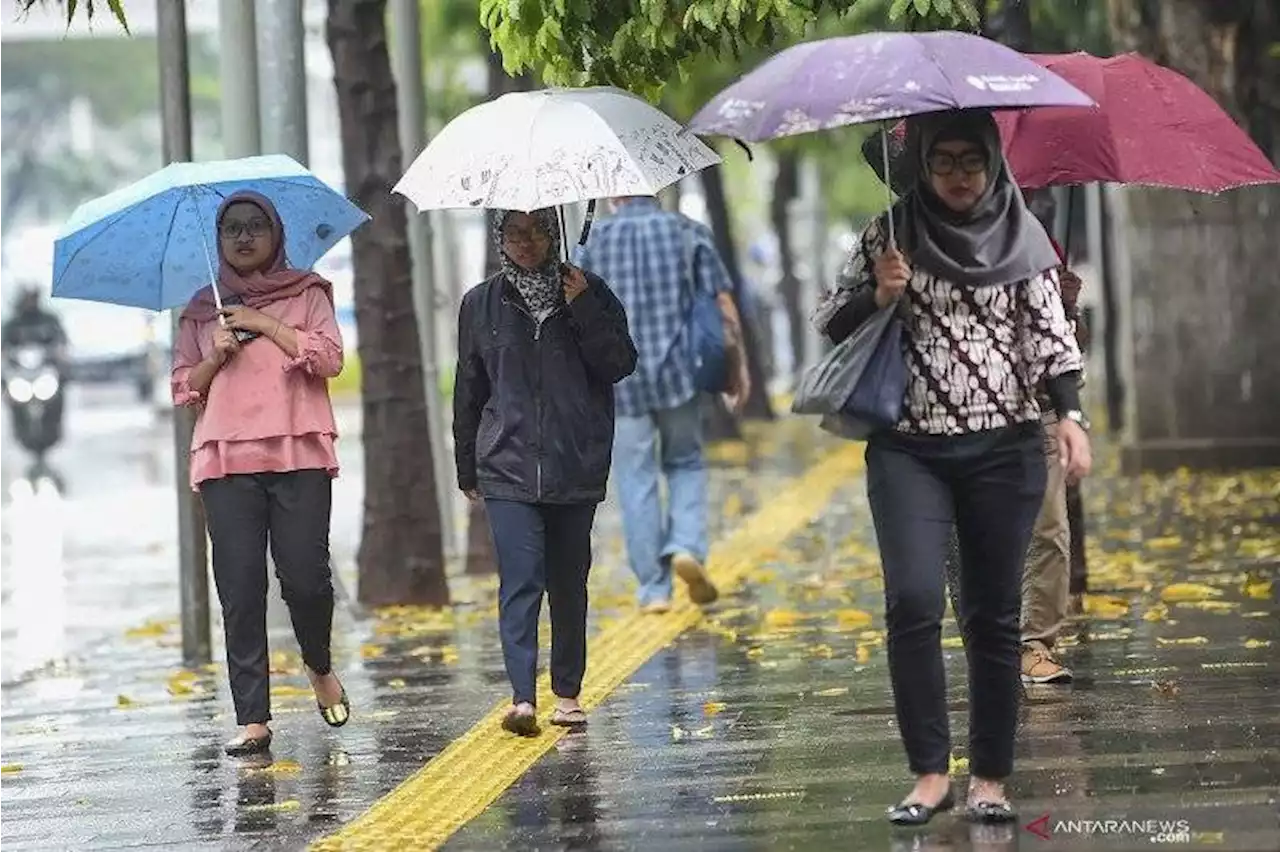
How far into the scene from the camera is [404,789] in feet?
29.0

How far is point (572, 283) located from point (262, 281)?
991 millimetres

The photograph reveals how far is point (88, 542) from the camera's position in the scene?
21531 millimetres

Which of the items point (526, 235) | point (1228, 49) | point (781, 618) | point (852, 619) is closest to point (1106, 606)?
point (852, 619)

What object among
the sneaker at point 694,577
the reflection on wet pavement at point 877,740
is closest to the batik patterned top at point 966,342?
the reflection on wet pavement at point 877,740

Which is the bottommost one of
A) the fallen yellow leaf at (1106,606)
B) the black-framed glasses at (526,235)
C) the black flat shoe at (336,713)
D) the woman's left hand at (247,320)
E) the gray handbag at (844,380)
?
the black flat shoe at (336,713)

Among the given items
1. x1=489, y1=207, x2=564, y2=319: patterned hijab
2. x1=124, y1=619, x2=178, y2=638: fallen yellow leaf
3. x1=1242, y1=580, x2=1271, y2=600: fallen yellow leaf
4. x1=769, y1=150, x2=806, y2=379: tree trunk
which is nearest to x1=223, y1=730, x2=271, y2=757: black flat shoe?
x1=489, y1=207, x2=564, y2=319: patterned hijab

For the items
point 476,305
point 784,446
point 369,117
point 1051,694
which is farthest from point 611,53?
point 784,446

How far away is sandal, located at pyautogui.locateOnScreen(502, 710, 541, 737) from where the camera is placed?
9.52m

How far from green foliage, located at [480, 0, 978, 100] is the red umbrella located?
1.32 ft

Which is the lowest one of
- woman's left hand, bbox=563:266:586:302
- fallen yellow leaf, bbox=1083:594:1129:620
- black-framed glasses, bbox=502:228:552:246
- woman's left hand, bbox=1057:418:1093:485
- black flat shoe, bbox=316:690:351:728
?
black flat shoe, bbox=316:690:351:728

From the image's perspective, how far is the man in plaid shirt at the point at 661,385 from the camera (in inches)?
519

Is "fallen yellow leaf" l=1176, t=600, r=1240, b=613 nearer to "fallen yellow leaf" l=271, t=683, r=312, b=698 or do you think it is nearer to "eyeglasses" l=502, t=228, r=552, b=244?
"fallen yellow leaf" l=271, t=683, r=312, b=698

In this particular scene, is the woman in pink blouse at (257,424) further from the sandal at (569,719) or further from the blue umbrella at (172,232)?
the sandal at (569,719)

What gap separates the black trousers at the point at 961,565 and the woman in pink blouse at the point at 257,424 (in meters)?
2.60
